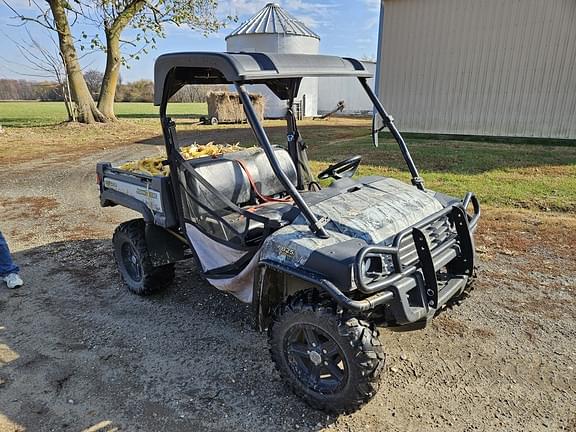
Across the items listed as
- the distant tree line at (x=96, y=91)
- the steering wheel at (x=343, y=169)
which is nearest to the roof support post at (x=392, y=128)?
the steering wheel at (x=343, y=169)

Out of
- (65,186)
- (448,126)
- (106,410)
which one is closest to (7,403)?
(106,410)

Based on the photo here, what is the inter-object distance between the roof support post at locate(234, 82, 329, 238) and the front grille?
0.43 meters

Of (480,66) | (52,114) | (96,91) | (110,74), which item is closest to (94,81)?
(96,91)

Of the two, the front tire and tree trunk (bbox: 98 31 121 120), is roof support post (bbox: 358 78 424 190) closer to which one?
the front tire

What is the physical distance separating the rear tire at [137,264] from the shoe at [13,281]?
0.96 m

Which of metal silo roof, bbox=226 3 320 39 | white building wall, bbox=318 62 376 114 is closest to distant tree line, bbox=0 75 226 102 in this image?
metal silo roof, bbox=226 3 320 39

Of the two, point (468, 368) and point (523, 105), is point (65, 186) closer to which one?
point (468, 368)

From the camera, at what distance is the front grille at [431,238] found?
2432 millimetres

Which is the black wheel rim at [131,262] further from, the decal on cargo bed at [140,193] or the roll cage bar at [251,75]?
the roll cage bar at [251,75]

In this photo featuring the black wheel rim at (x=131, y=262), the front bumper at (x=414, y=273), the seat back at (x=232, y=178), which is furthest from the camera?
the black wheel rim at (x=131, y=262)

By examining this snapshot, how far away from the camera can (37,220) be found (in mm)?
6199

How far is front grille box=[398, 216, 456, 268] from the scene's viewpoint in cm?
243

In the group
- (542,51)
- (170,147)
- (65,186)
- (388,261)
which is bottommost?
(65,186)

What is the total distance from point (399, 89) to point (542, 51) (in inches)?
150
